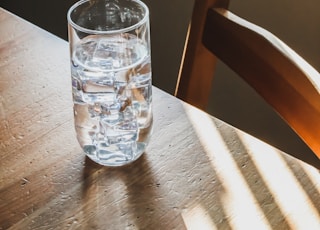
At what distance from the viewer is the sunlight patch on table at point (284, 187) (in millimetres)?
655

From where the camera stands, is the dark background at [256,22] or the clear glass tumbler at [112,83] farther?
the dark background at [256,22]

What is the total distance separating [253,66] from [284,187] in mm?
198

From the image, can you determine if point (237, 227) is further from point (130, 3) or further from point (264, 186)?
point (130, 3)

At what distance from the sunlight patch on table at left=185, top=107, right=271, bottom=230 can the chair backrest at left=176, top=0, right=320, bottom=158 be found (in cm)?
9

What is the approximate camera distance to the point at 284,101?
784mm

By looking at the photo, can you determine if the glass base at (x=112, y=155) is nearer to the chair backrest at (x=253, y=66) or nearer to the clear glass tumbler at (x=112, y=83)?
the clear glass tumbler at (x=112, y=83)

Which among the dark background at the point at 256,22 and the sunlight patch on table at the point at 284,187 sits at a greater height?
the sunlight patch on table at the point at 284,187

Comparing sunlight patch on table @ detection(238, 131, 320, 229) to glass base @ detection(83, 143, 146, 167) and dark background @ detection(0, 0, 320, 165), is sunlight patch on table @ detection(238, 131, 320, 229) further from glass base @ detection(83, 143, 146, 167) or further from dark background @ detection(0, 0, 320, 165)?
dark background @ detection(0, 0, 320, 165)

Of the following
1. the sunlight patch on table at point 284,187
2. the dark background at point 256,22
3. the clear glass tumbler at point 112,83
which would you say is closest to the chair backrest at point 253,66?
the sunlight patch on table at point 284,187

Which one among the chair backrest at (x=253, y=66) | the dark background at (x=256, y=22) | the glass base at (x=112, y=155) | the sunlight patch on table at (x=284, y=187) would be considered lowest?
the dark background at (x=256, y=22)

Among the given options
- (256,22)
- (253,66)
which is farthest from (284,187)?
(256,22)

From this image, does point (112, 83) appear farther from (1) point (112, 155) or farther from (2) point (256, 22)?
(2) point (256, 22)

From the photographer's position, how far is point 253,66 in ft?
2.71

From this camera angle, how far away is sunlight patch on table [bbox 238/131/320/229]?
0.66 metres
